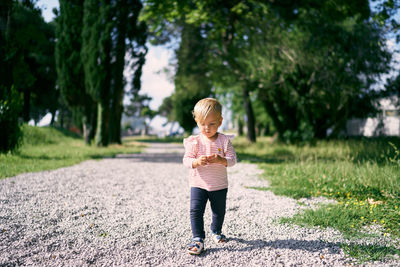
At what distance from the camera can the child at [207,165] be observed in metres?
2.85

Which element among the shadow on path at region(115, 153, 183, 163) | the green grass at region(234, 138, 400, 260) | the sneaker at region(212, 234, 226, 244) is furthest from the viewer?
A: the shadow on path at region(115, 153, 183, 163)

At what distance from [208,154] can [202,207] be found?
528 millimetres

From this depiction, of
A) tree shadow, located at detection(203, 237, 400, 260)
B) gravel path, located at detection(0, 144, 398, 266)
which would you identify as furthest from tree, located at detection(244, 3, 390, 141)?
tree shadow, located at detection(203, 237, 400, 260)

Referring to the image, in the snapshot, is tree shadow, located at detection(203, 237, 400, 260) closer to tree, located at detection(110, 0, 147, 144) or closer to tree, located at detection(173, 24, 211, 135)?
tree, located at detection(110, 0, 147, 144)

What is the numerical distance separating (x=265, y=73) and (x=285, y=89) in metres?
1.38

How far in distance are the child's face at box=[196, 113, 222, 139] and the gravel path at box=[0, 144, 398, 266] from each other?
3.76 ft

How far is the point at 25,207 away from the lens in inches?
162

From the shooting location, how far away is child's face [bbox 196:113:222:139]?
2.88 m

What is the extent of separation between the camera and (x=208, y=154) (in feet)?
9.76

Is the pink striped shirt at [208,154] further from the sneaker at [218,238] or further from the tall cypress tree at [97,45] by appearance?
the tall cypress tree at [97,45]

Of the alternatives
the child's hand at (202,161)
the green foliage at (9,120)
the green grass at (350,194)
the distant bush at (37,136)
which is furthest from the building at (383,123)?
the distant bush at (37,136)

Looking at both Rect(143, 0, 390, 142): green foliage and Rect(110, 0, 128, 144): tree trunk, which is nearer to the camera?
Rect(143, 0, 390, 142): green foliage

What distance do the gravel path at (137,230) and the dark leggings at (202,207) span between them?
206 millimetres

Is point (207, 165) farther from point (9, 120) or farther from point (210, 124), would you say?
point (9, 120)
